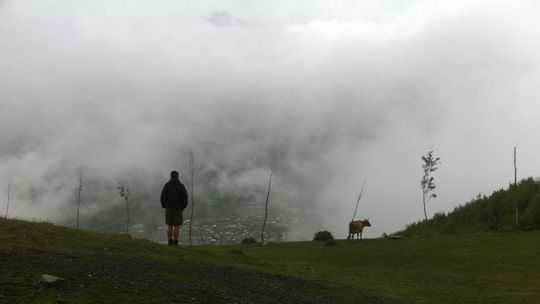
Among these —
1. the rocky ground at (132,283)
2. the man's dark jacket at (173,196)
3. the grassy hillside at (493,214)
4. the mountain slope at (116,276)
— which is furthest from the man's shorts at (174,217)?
the grassy hillside at (493,214)

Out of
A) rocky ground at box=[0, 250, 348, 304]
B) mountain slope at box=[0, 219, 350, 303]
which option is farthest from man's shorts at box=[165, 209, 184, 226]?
rocky ground at box=[0, 250, 348, 304]

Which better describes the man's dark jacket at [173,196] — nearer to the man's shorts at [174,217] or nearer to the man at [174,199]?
the man at [174,199]

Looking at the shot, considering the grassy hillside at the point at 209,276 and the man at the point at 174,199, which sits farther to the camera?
the man at the point at 174,199

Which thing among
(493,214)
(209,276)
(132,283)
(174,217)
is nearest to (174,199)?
(174,217)

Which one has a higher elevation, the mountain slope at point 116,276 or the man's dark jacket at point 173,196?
the man's dark jacket at point 173,196

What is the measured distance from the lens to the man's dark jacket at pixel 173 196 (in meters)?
22.9

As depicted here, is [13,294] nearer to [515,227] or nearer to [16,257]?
[16,257]

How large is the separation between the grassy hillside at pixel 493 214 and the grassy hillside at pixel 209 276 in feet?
45.9

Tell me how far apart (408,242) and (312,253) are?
7.41 m

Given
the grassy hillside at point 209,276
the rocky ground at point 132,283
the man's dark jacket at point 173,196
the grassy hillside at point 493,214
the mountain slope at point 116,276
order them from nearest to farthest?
the rocky ground at point 132,283, the mountain slope at point 116,276, the grassy hillside at point 209,276, the man's dark jacket at point 173,196, the grassy hillside at point 493,214

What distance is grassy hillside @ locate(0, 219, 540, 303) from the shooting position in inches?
456

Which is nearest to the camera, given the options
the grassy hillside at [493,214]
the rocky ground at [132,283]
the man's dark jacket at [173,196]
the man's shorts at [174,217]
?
the rocky ground at [132,283]

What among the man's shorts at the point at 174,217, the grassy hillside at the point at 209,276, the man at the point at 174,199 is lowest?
the grassy hillside at the point at 209,276

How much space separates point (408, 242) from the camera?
41781 mm
